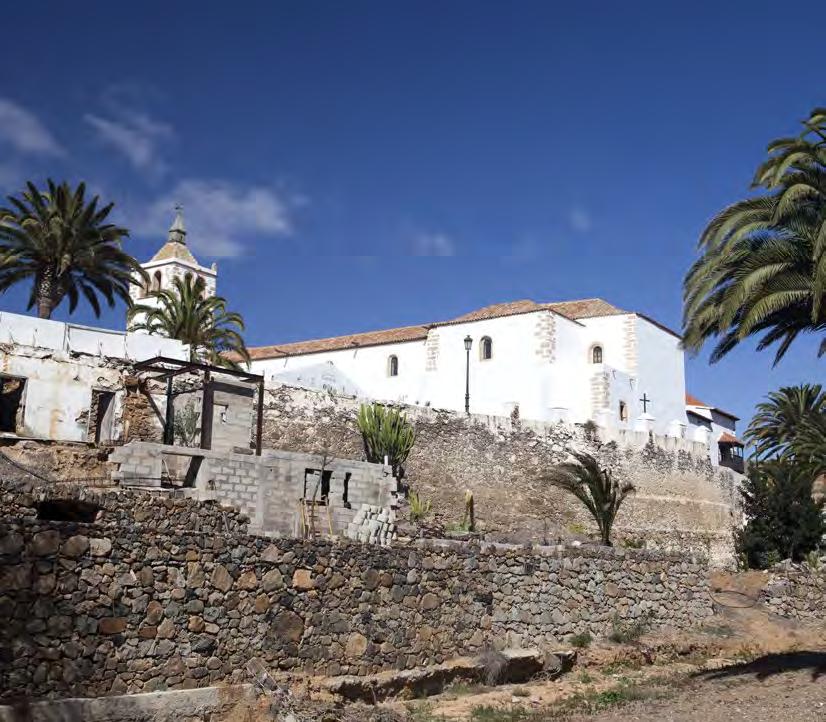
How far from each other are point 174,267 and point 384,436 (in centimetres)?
3450

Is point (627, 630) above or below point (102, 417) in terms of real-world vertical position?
below

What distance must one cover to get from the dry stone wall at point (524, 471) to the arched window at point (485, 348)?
7.98m

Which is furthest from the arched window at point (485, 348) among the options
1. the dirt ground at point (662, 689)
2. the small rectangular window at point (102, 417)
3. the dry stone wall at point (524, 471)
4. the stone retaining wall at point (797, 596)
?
the dirt ground at point (662, 689)

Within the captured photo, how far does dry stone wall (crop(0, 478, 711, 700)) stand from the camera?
8.34 meters

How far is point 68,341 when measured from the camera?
2236cm

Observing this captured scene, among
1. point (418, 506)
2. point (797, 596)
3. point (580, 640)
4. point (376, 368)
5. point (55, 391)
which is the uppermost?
point (376, 368)

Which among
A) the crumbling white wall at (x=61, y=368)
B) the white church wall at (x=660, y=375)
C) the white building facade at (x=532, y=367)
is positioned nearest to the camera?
the crumbling white wall at (x=61, y=368)

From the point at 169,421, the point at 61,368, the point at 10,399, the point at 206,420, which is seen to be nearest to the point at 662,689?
the point at 206,420

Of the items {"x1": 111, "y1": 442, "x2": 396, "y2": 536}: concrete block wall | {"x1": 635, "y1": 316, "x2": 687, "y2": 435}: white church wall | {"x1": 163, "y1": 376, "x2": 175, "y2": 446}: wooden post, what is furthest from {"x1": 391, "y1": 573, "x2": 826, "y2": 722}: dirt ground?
{"x1": 635, "y1": 316, "x2": 687, "y2": 435}: white church wall

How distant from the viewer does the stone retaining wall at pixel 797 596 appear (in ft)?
64.3

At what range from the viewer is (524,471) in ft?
105

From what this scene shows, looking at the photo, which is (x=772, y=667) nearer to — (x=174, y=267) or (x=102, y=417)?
(x=102, y=417)

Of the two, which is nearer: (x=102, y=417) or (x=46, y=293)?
(x=102, y=417)

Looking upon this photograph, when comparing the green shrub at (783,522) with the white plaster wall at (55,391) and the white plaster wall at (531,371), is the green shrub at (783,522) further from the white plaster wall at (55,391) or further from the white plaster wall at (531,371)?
the white plaster wall at (55,391)
